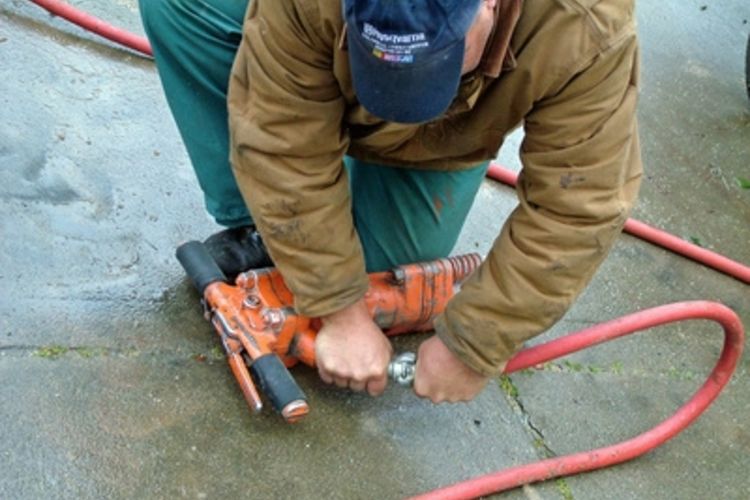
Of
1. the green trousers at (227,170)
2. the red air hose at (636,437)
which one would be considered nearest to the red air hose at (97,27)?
the green trousers at (227,170)

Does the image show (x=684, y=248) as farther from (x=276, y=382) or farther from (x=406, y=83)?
(x=406, y=83)

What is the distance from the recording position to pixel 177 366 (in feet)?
6.66

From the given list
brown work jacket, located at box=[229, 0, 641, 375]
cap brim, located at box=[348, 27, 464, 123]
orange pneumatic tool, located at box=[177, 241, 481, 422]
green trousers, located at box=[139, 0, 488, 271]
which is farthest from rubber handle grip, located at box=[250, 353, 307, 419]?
cap brim, located at box=[348, 27, 464, 123]

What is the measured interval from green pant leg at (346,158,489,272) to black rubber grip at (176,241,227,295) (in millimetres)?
367

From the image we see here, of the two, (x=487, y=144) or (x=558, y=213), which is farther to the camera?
(x=487, y=144)

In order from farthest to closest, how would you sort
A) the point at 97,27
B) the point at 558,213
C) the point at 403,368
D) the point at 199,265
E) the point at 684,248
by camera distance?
the point at 97,27
the point at 684,248
the point at 199,265
the point at 403,368
the point at 558,213

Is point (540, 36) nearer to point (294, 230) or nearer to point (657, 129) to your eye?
point (294, 230)

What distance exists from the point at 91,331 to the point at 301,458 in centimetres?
A: 54

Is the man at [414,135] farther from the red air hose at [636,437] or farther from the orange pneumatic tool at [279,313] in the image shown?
the red air hose at [636,437]

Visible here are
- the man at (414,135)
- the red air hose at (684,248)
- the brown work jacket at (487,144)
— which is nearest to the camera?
the man at (414,135)

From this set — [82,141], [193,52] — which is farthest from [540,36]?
[82,141]

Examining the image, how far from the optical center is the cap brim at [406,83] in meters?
1.28

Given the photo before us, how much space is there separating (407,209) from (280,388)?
559 millimetres

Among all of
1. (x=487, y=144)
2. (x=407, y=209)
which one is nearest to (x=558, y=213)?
(x=487, y=144)
